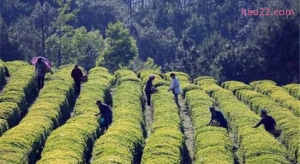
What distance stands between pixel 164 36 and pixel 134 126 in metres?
101

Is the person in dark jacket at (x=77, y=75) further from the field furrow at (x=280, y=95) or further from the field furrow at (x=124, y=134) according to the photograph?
the field furrow at (x=280, y=95)

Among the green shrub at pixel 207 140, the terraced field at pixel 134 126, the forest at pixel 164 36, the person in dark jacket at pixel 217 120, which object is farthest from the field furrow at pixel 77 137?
the forest at pixel 164 36

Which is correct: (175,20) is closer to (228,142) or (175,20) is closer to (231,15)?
(231,15)

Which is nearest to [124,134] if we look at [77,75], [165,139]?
[165,139]

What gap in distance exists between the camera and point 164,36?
423ft

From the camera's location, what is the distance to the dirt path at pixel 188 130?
27.5 metres

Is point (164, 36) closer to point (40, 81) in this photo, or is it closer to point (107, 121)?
point (40, 81)

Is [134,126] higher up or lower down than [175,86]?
higher up

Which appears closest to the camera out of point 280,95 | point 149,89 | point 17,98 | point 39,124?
point 39,124

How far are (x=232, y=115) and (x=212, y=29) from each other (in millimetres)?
101386

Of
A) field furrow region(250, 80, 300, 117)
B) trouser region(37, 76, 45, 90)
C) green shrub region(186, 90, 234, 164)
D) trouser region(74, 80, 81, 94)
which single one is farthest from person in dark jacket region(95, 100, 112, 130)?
field furrow region(250, 80, 300, 117)

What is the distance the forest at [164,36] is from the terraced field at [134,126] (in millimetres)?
24246

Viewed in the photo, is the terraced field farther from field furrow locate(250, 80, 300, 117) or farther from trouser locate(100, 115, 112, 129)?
trouser locate(100, 115, 112, 129)

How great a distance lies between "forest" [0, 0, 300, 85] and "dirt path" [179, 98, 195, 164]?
2948cm
